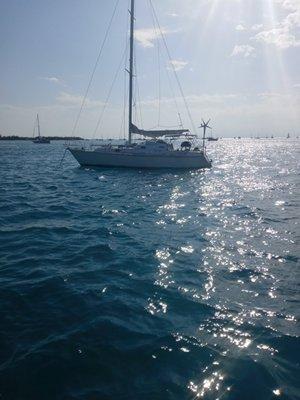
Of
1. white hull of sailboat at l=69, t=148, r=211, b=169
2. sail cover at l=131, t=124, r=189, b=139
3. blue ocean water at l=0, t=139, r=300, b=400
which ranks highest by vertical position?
sail cover at l=131, t=124, r=189, b=139

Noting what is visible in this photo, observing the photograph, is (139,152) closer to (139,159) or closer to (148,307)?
(139,159)

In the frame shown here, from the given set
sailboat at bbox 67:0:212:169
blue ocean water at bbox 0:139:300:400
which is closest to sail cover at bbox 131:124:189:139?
sailboat at bbox 67:0:212:169

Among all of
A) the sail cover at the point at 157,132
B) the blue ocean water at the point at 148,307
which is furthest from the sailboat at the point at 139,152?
the blue ocean water at the point at 148,307

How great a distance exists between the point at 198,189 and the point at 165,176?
802cm

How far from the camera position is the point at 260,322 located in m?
6.51

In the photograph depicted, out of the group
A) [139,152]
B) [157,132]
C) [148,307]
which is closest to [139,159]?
[139,152]

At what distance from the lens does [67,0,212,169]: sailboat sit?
1454 inches

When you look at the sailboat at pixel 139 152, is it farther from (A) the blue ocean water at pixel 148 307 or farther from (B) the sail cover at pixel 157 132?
(A) the blue ocean water at pixel 148 307

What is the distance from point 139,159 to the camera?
122ft

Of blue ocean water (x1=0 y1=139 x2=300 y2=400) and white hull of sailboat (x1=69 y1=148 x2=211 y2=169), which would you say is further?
white hull of sailboat (x1=69 y1=148 x2=211 y2=169)

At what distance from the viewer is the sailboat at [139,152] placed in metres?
36.9

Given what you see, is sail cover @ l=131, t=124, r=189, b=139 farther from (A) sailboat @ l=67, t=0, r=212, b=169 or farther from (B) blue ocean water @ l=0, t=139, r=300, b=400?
(B) blue ocean water @ l=0, t=139, r=300, b=400

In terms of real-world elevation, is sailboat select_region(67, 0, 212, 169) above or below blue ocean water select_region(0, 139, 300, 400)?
above

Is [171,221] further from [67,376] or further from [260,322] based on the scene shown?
[67,376]
